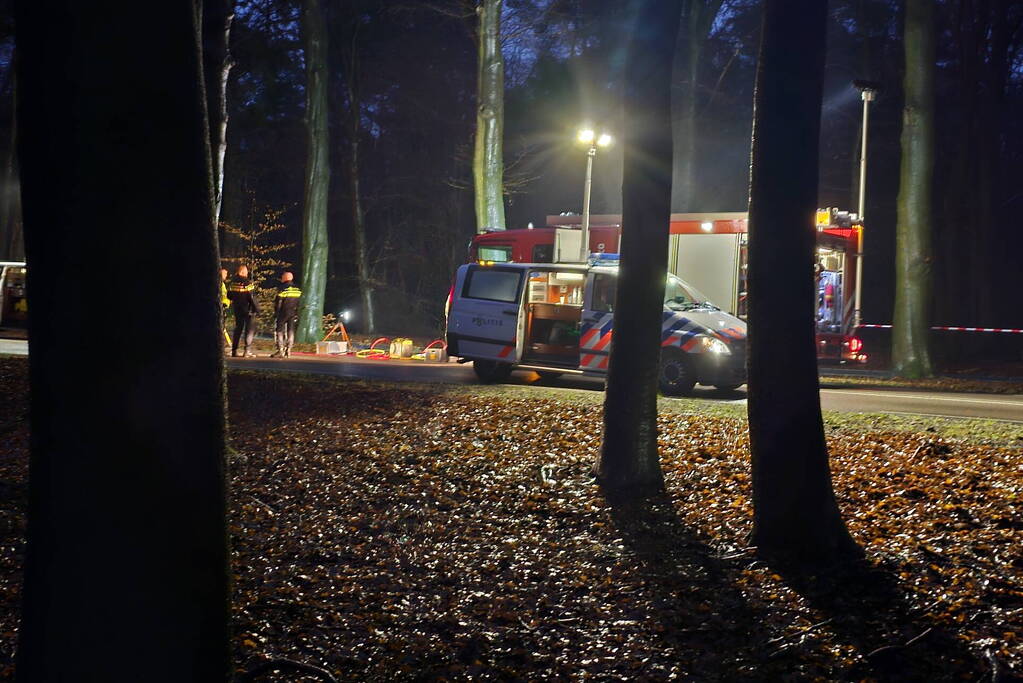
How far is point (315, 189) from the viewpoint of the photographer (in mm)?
27453

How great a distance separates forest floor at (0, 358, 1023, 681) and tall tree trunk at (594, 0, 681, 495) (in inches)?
14.6

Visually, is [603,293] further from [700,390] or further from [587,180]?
[587,180]

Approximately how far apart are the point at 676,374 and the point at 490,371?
3077 mm

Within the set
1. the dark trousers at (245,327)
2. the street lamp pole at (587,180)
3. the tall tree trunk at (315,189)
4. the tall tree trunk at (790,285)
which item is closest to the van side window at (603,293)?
the street lamp pole at (587,180)

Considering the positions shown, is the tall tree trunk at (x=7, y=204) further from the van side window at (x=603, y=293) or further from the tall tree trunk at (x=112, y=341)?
the tall tree trunk at (x=112, y=341)

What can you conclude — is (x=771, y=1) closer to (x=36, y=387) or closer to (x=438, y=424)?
(x=36, y=387)

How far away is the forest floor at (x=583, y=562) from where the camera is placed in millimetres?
5668

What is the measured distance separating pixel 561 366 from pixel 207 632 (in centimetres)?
1266

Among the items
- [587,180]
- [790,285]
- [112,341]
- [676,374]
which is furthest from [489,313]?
[112,341]

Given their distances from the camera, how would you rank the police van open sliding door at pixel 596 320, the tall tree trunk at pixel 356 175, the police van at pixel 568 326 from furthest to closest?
the tall tree trunk at pixel 356 175, the police van open sliding door at pixel 596 320, the police van at pixel 568 326

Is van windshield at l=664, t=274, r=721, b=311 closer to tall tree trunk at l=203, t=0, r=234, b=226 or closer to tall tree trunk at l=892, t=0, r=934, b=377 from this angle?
tall tree trunk at l=892, t=0, r=934, b=377

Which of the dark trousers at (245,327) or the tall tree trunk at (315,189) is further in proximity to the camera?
the tall tree trunk at (315,189)

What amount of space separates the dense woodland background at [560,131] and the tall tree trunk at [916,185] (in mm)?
8406

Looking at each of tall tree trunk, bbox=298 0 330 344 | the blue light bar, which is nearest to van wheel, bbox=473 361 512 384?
the blue light bar
